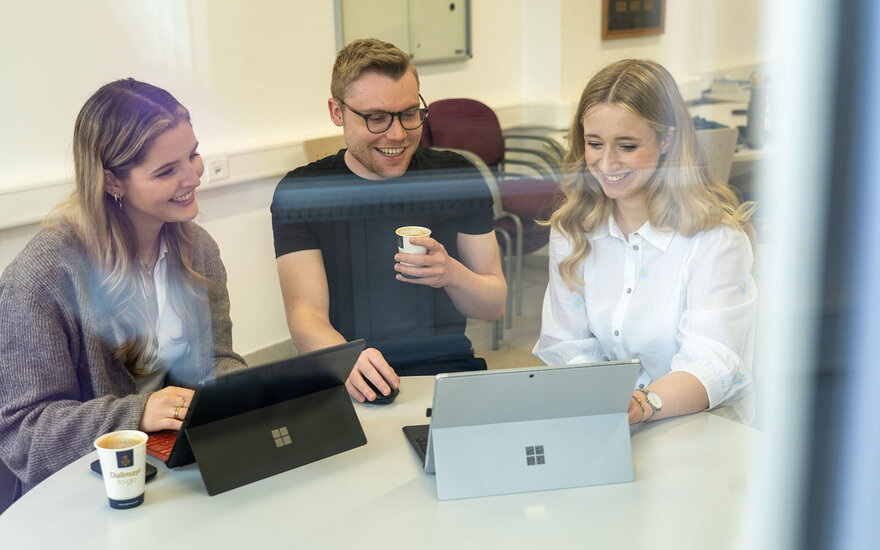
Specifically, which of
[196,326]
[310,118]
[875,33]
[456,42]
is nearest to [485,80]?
[456,42]

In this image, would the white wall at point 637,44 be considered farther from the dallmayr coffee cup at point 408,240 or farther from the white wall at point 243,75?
the dallmayr coffee cup at point 408,240

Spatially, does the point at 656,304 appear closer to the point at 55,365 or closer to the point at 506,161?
the point at 55,365

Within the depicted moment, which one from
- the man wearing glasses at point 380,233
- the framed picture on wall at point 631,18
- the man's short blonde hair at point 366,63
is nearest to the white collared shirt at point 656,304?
the man wearing glasses at point 380,233

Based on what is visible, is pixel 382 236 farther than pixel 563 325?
Yes

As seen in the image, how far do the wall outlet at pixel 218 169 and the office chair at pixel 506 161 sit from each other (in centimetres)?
59

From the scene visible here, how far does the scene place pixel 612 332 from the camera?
4.64ft

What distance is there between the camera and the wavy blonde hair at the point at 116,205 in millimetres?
1247

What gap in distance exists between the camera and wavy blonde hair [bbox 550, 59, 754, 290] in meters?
1.34

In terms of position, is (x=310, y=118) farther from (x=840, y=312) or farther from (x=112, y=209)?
(x=840, y=312)

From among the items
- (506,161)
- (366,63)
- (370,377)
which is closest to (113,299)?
(370,377)

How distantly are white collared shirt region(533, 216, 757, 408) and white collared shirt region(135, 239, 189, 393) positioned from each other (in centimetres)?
64

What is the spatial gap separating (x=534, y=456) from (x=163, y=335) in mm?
755

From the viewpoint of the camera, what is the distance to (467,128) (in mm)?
2523

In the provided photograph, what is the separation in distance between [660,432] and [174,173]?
0.88 m
